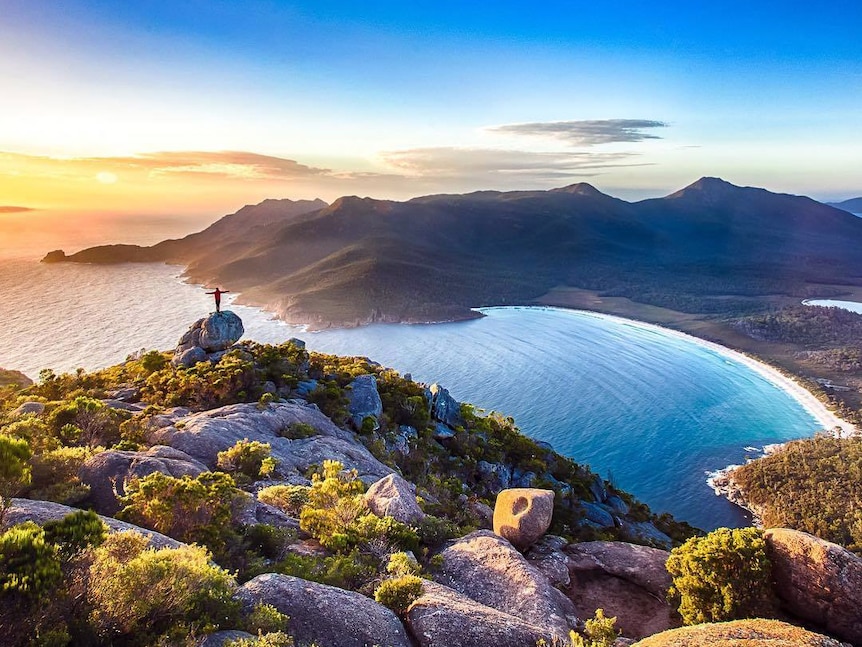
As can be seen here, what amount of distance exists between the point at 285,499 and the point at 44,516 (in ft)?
25.0

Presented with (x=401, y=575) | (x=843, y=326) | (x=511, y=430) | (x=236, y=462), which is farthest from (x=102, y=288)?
(x=843, y=326)

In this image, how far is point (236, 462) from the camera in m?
19.5

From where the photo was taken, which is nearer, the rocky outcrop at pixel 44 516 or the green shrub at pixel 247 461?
the rocky outcrop at pixel 44 516

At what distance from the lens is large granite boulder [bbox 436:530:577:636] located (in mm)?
13555

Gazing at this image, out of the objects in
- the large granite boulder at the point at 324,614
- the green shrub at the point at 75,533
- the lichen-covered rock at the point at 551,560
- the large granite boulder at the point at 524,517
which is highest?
the green shrub at the point at 75,533

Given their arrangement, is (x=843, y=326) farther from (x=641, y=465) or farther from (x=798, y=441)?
(x=641, y=465)

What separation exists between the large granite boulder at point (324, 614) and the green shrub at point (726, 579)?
9353 mm

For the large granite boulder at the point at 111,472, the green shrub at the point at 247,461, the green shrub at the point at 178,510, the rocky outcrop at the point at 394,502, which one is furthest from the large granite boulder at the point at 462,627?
the green shrub at the point at 247,461

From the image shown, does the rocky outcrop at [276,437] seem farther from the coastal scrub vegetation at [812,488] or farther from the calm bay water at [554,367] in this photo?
the calm bay water at [554,367]

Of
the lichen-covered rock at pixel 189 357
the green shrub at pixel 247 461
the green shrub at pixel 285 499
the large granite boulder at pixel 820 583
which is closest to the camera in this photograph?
the large granite boulder at pixel 820 583

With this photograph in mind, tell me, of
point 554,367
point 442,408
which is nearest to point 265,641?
point 442,408

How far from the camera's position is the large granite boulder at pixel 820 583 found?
42.5ft

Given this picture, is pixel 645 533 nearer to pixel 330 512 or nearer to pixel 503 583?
pixel 503 583

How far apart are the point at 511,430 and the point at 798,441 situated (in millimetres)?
55537
